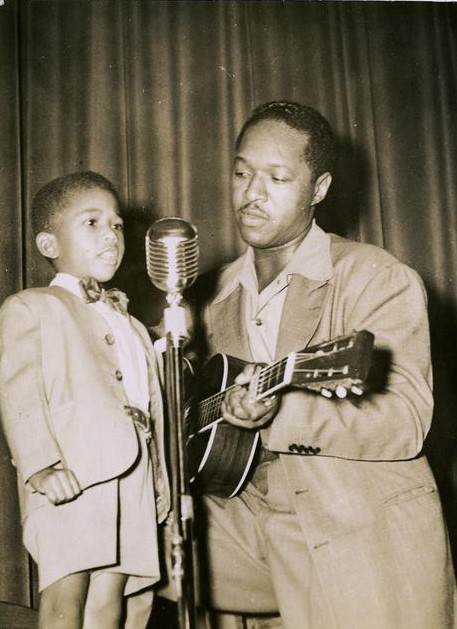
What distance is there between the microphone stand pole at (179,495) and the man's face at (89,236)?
2.37 feet

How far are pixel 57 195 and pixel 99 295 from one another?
40 centimetres

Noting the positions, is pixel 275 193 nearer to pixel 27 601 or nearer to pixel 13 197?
pixel 13 197

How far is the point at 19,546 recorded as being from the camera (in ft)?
9.87

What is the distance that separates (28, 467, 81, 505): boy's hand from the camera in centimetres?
179

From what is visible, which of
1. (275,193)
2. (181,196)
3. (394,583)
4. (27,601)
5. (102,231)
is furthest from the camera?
(181,196)

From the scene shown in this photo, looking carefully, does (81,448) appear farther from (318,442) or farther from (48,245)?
(48,245)

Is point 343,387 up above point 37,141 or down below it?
below

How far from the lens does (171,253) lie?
1.60 meters

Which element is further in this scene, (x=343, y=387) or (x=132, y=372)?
(x=132, y=372)

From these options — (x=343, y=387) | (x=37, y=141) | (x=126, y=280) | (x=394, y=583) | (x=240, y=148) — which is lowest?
(x=394, y=583)

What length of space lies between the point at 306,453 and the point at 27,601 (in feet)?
5.43

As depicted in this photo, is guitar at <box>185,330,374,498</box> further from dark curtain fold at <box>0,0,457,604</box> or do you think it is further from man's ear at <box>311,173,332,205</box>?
dark curtain fold at <box>0,0,457,604</box>

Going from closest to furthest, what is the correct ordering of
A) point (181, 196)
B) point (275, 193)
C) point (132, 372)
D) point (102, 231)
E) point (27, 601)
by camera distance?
point (132, 372)
point (102, 231)
point (275, 193)
point (27, 601)
point (181, 196)

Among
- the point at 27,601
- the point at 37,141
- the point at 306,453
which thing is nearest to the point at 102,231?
the point at 306,453
